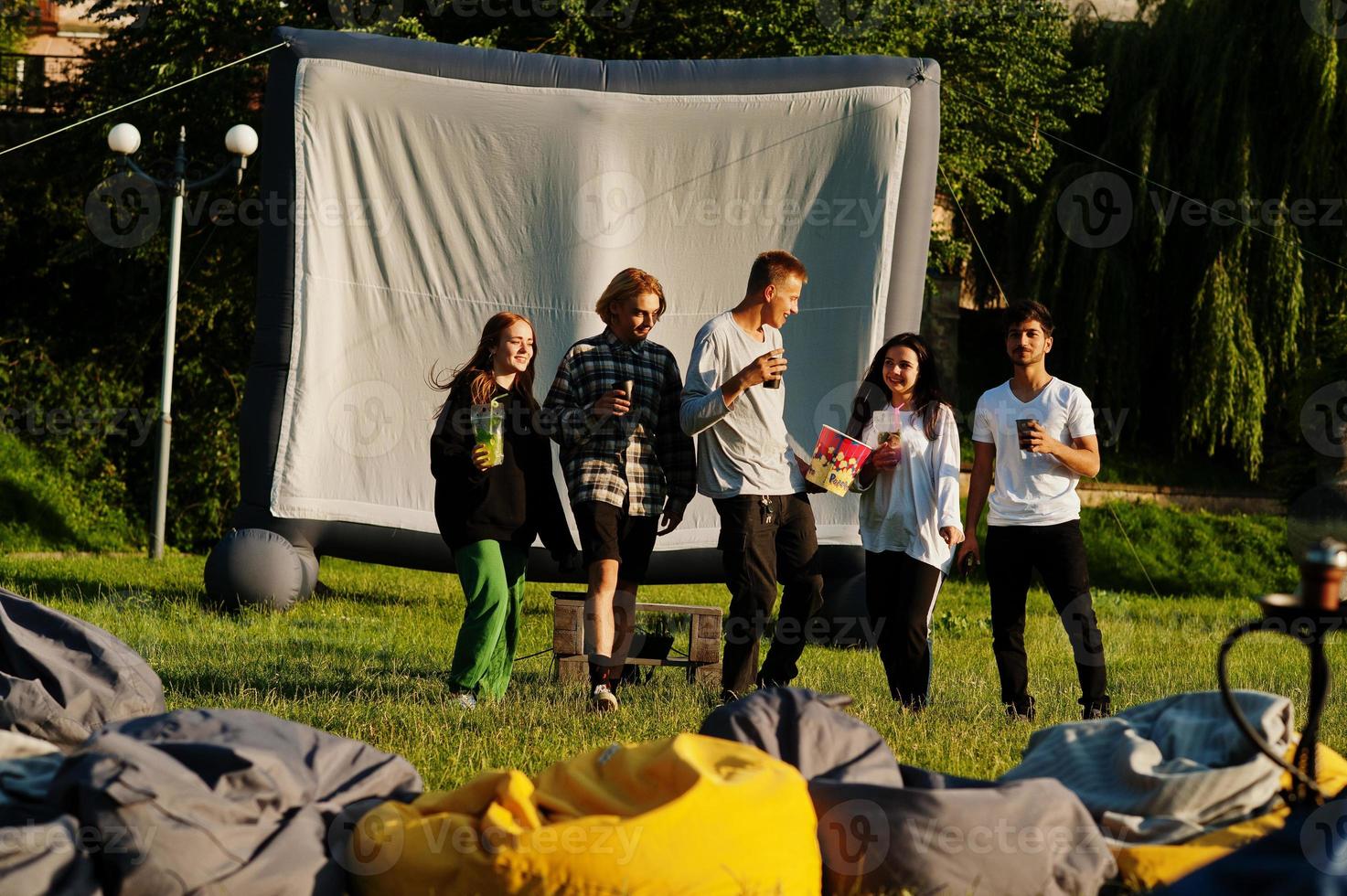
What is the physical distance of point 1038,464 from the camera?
228 inches

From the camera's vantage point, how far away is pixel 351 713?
5395 mm

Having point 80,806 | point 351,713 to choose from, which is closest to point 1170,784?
point 80,806

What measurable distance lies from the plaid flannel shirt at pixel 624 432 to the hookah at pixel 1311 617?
2.95m

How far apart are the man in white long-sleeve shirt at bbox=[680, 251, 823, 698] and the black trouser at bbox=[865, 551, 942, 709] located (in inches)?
10.5

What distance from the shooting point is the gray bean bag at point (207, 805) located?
9.10 feet

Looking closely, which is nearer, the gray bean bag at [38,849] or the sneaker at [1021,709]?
the gray bean bag at [38,849]

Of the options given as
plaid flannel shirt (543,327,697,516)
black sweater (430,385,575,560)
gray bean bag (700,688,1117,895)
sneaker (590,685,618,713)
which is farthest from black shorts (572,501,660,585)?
gray bean bag (700,688,1117,895)

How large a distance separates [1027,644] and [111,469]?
1114 centimetres

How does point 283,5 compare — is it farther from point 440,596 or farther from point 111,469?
point 440,596

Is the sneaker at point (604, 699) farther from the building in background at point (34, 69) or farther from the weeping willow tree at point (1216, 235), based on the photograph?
the building in background at point (34, 69)

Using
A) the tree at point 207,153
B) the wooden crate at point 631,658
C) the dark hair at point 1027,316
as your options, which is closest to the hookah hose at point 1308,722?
the dark hair at point 1027,316

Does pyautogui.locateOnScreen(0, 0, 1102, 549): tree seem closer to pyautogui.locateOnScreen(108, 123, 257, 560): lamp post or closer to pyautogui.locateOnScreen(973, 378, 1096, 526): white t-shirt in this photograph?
pyautogui.locateOnScreen(108, 123, 257, 560): lamp post

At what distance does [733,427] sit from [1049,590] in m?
1.40

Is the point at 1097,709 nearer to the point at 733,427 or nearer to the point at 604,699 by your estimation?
the point at 733,427
